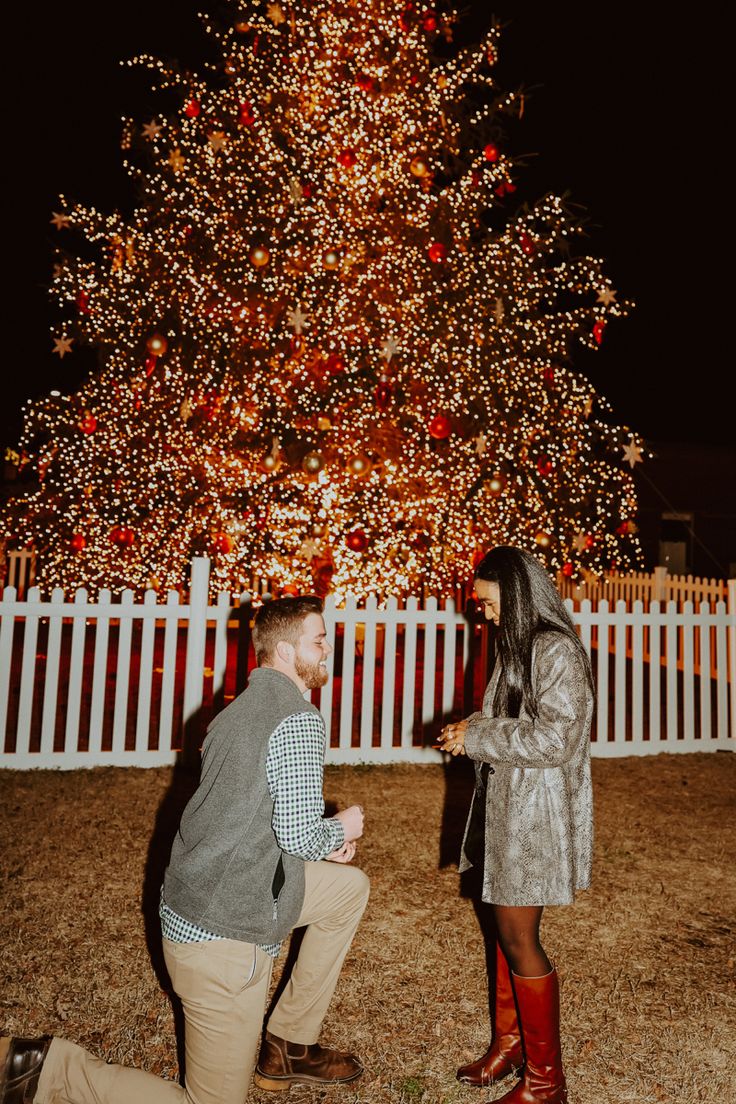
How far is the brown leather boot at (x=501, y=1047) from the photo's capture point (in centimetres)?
287

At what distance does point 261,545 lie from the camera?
420 inches

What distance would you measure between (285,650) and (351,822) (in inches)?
23.7

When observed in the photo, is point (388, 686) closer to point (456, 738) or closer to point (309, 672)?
point (456, 738)

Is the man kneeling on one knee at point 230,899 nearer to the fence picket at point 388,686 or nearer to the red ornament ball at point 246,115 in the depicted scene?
the fence picket at point 388,686

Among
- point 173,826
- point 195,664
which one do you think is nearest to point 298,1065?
point 173,826

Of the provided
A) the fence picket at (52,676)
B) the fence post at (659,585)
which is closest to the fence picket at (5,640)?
the fence picket at (52,676)

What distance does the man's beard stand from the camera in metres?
2.59

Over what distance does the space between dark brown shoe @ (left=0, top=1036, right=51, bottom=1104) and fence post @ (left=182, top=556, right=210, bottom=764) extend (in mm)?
4604

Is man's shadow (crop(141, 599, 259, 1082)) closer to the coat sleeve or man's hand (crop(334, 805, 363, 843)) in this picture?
man's hand (crop(334, 805, 363, 843))

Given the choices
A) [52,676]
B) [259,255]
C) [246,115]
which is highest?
[246,115]

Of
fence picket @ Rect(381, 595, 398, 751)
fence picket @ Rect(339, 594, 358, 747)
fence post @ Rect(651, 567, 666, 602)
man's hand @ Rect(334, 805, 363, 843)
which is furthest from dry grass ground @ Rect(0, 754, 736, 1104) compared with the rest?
fence post @ Rect(651, 567, 666, 602)

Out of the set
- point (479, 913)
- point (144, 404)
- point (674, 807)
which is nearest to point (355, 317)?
point (144, 404)

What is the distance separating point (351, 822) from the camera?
8.32 feet

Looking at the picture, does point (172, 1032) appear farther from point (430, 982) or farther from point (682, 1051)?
point (682, 1051)
